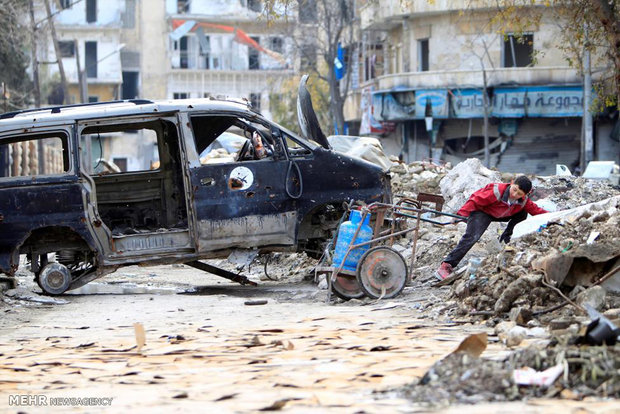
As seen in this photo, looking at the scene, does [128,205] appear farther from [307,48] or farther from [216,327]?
[307,48]

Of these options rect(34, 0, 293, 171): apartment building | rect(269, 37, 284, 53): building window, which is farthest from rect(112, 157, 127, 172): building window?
rect(269, 37, 284, 53): building window

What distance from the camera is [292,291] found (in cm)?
1249

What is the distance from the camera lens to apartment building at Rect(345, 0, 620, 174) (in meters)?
40.8

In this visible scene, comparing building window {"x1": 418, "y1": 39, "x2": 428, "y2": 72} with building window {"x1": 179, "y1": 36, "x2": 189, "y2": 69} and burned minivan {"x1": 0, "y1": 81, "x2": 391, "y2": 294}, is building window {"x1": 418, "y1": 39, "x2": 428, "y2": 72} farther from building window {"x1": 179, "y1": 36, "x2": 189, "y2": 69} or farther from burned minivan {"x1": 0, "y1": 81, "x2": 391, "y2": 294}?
burned minivan {"x1": 0, "y1": 81, "x2": 391, "y2": 294}

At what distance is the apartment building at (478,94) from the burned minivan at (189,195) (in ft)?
89.8

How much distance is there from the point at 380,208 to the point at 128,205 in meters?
4.05

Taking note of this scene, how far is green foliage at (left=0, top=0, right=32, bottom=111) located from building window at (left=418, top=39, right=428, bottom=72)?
51.1 feet

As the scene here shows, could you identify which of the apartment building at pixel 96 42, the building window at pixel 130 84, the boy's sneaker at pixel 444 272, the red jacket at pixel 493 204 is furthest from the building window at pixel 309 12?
the boy's sneaker at pixel 444 272

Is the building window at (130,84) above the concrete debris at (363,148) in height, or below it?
above

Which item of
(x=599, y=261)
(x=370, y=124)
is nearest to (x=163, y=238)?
(x=599, y=261)

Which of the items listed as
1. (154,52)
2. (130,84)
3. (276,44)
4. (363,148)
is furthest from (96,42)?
(363,148)

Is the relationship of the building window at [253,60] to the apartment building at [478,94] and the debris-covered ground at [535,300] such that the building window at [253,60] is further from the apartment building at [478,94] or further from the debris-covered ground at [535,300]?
the debris-covered ground at [535,300]

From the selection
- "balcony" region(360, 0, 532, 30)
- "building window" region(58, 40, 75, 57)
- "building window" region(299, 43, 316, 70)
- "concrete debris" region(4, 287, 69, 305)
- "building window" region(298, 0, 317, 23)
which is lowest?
"concrete debris" region(4, 287, 69, 305)

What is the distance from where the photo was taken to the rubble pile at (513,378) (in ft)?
19.1
